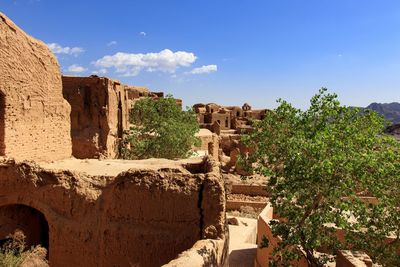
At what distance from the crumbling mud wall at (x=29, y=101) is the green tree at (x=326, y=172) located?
7.72 metres

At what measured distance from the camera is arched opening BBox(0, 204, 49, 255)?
10.9m

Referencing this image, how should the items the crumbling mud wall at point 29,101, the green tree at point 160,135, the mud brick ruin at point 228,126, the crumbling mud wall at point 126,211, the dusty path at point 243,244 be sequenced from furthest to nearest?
the mud brick ruin at point 228,126 < the green tree at point 160,135 < the dusty path at point 243,244 < the crumbling mud wall at point 29,101 < the crumbling mud wall at point 126,211

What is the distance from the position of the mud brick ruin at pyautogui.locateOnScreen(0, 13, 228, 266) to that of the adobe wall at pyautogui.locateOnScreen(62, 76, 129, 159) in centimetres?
857

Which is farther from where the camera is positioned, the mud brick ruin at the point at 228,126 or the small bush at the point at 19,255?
the mud brick ruin at the point at 228,126

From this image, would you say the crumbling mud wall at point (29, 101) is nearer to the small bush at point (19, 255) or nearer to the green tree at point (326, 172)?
the small bush at point (19, 255)

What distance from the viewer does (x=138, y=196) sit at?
891 centimetres

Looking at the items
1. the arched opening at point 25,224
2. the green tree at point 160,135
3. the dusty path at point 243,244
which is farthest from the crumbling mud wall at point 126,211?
the green tree at point 160,135

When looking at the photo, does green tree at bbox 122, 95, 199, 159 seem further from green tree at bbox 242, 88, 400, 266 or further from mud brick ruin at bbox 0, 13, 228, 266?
green tree at bbox 242, 88, 400, 266

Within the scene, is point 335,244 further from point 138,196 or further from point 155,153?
point 155,153

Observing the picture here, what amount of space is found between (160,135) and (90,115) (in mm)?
4822

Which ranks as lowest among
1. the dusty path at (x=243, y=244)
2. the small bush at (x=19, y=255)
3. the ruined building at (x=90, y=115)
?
the dusty path at (x=243, y=244)

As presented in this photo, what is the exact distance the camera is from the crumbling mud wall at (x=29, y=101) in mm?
11523

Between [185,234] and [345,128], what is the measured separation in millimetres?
4817

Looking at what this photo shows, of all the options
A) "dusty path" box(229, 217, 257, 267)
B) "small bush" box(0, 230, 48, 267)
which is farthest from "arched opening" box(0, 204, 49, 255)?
"dusty path" box(229, 217, 257, 267)
